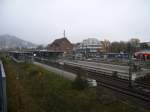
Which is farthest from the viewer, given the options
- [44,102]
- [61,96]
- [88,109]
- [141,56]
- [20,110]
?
[141,56]

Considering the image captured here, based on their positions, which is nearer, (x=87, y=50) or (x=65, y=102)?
(x=65, y=102)

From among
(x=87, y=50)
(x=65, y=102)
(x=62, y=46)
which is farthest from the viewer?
(x=62, y=46)

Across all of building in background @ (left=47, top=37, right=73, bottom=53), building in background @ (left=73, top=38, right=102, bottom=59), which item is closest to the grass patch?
building in background @ (left=73, top=38, right=102, bottom=59)

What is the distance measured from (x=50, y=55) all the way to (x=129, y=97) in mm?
40924

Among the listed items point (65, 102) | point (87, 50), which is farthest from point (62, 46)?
point (65, 102)

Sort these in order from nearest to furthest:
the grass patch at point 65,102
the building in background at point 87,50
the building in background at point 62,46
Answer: the grass patch at point 65,102, the building in background at point 87,50, the building in background at point 62,46

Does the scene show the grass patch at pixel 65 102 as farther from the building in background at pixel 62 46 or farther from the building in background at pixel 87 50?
the building in background at pixel 62 46

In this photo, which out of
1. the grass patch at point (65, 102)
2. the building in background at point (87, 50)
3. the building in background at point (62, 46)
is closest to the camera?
the grass patch at point (65, 102)

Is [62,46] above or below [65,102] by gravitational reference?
above

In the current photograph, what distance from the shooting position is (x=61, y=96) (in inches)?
587

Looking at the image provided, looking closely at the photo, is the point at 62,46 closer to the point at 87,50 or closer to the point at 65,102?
the point at 87,50

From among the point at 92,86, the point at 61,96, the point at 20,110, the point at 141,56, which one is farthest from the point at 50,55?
the point at 20,110

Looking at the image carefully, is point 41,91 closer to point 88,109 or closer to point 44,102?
point 44,102

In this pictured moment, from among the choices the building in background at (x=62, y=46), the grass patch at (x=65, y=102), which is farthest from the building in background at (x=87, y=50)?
the grass patch at (x=65, y=102)
